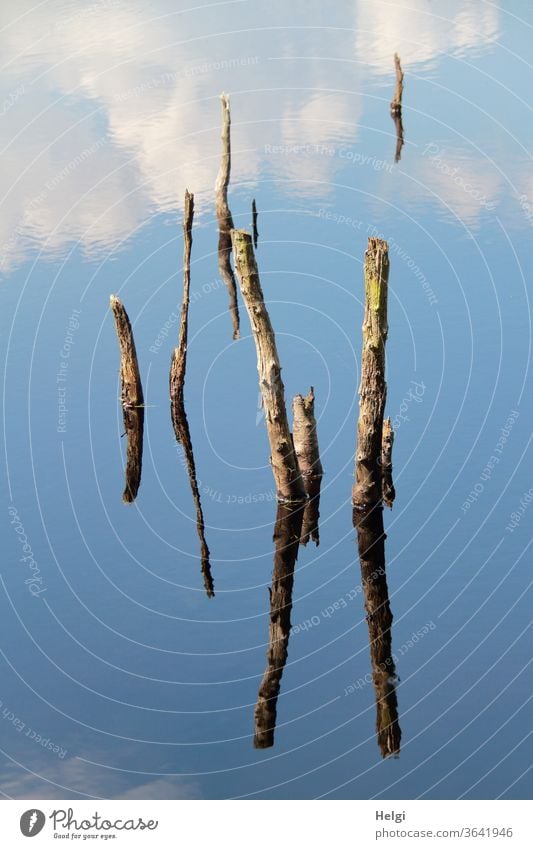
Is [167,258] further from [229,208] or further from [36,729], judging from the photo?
[36,729]

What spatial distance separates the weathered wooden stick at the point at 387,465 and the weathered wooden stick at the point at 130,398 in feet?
15.6

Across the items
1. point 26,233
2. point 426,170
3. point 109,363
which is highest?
point 426,170

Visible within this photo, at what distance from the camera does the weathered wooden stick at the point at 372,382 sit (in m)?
22.7

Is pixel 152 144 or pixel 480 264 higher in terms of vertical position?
pixel 152 144

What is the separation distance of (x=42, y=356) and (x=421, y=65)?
88.0 feet

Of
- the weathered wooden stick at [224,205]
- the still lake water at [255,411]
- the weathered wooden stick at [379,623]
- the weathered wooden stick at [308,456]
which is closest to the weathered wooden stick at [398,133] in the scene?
the still lake water at [255,411]

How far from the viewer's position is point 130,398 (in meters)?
29.8

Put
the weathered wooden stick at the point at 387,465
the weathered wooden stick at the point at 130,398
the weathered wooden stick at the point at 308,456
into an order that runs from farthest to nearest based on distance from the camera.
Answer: the weathered wooden stick at the point at 130,398, the weathered wooden stick at the point at 387,465, the weathered wooden stick at the point at 308,456

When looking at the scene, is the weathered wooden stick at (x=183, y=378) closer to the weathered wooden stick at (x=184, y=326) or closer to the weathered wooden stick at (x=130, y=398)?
the weathered wooden stick at (x=184, y=326)

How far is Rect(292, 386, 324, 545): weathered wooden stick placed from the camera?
24.9m

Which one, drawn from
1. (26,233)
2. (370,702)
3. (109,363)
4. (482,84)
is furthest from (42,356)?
(482,84)

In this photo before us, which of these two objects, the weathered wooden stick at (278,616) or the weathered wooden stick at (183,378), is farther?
the weathered wooden stick at (183,378)

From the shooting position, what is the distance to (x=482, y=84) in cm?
5100

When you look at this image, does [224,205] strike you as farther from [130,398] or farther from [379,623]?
[379,623]
